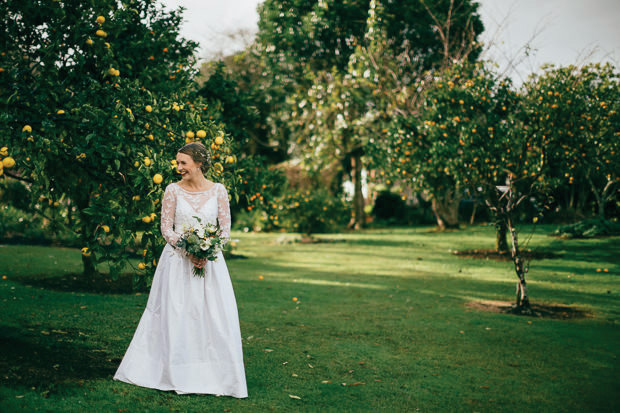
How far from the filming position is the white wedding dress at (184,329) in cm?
460

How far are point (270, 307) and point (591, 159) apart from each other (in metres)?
8.39

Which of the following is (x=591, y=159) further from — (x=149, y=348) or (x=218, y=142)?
(x=149, y=348)

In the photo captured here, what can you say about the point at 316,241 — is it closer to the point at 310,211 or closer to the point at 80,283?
the point at 310,211

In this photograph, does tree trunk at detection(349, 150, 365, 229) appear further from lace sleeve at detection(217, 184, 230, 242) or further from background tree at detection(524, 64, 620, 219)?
lace sleeve at detection(217, 184, 230, 242)

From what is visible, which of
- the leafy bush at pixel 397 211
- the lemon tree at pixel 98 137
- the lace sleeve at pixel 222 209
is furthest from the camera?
the leafy bush at pixel 397 211

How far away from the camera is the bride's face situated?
464 cm

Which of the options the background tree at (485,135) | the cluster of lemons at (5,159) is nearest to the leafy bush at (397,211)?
the background tree at (485,135)

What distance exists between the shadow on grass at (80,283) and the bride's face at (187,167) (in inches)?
189

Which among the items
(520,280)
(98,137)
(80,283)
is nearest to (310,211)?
(80,283)

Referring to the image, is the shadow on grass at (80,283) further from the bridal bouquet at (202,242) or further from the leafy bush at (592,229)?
the leafy bush at (592,229)

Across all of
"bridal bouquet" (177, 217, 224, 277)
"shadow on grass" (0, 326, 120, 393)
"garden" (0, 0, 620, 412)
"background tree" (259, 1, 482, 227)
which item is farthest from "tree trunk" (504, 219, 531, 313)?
A: "background tree" (259, 1, 482, 227)

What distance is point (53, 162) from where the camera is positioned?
4625 mm

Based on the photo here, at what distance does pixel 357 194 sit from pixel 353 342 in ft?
65.5

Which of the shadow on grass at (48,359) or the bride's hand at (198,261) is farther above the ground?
the bride's hand at (198,261)
